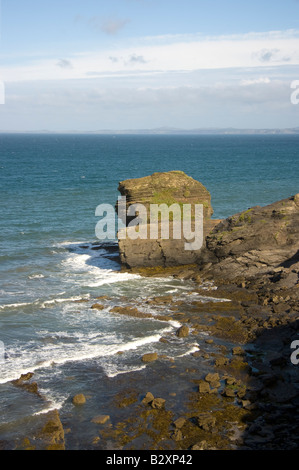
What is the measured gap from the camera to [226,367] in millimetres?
21078

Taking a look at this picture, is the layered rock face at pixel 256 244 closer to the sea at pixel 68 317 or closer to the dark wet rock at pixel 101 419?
the sea at pixel 68 317

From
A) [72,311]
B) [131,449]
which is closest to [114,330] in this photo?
[72,311]

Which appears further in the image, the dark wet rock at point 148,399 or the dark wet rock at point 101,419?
the dark wet rock at point 148,399

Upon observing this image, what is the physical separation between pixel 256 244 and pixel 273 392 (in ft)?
48.8

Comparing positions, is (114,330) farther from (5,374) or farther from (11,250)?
(11,250)

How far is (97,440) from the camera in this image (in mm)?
16375

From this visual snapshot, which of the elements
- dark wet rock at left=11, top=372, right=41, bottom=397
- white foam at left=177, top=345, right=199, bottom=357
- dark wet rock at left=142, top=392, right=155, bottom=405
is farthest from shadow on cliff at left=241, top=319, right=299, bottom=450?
dark wet rock at left=11, top=372, right=41, bottom=397

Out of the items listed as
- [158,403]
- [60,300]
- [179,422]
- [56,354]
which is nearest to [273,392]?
[179,422]

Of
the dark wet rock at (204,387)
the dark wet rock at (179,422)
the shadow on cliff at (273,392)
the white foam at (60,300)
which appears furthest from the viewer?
the white foam at (60,300)

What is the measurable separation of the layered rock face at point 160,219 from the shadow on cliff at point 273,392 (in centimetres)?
1120

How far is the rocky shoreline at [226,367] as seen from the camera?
16.6 m

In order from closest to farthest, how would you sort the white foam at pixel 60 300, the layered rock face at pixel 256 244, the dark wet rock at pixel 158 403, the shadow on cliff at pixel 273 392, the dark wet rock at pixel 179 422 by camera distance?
the shadow on cliff at pixel 273 392 < the dark wet rock at pixel 179 422 < the dark wet rock at pixel 158 403 < the white foam at pixel 60 300 < the layered rock face at pixel 256 244

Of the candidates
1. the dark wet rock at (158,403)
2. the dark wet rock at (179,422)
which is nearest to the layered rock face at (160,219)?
the dark wet rock at (158,403)

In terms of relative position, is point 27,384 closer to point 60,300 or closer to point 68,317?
point 68,317
